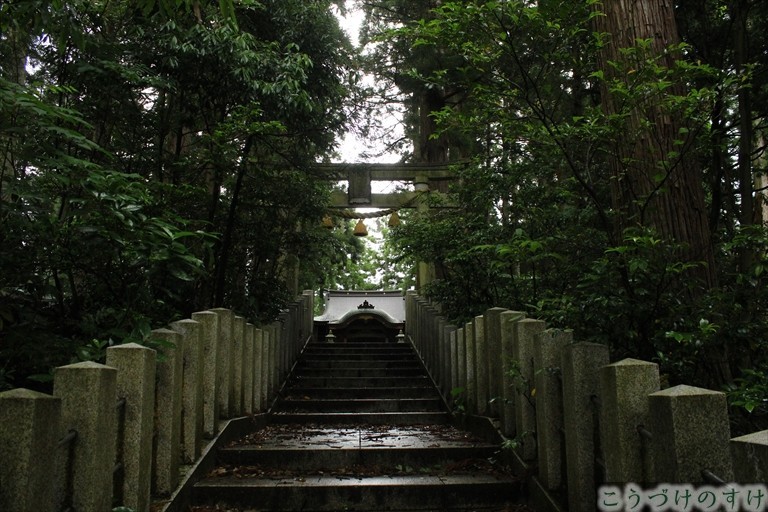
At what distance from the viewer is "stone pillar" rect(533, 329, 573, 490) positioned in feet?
11.1

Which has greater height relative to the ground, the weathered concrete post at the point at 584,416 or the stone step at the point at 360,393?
the weathered concrete post at the point at 584,416

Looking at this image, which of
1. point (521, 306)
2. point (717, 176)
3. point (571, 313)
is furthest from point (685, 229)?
point (521, 306)

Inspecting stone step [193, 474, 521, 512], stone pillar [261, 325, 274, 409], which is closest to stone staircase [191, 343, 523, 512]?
stone step [193, 474, 521, 512]

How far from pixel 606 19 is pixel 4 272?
4259mm

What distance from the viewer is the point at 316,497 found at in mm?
3768

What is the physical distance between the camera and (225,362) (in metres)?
4.93

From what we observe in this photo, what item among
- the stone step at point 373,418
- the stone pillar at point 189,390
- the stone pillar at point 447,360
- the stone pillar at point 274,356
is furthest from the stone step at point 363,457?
the stone pillar at point 274,356

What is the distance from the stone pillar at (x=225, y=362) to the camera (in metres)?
4.82

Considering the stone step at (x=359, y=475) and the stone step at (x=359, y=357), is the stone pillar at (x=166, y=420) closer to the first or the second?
the stone step at (x=359, y=475)

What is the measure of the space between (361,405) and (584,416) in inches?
179

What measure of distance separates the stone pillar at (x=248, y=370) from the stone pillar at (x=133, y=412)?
265 cm

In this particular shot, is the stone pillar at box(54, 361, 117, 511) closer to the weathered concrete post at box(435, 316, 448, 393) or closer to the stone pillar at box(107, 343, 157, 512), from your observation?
the stone pillar at box(107, 343, 157, 512)

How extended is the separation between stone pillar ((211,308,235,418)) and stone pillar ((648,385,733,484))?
140 inches

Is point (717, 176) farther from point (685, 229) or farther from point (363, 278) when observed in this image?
point (363, 278)
